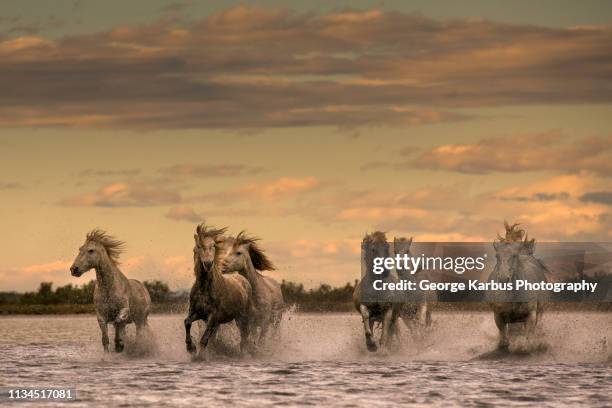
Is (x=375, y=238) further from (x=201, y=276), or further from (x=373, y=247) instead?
(x=201, y=276)

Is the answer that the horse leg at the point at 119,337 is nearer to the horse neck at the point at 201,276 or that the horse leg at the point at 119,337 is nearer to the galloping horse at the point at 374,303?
the horse neck at the point at 201,276

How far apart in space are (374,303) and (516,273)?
366cm

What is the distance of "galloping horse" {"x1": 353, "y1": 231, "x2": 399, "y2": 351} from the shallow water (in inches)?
22.5

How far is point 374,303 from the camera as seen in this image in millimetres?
27281

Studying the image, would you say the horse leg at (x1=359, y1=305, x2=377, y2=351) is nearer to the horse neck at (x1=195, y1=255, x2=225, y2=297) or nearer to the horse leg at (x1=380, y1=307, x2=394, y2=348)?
the horse leg at (x1=380, y1=307, x2=394, y2=348)

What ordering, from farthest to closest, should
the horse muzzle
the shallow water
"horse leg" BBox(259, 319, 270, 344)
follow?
"horse leg" BBox(259, 319, 270, 344), the horse muzzle, the shallow water

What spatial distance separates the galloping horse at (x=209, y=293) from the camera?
25094 mm

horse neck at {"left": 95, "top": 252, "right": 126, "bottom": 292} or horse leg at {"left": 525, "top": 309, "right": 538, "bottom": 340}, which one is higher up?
horse neck at {"left": 95, "top": 252, "right": 126, "bottom": 292}

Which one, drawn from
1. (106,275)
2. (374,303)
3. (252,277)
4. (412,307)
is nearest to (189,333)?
(252,277)

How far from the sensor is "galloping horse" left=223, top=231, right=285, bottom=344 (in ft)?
90.1

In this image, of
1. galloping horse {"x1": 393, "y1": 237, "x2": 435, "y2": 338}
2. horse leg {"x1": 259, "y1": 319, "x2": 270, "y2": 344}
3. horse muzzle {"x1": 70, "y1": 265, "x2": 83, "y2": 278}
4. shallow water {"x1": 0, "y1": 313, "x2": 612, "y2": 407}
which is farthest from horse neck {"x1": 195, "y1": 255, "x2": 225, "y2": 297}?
galloping horse {"x1": 393, "y1": 237, "x2": 435, "y2": 338}

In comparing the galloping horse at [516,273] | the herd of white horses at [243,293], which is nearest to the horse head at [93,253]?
the herd of white horses at [243,293]

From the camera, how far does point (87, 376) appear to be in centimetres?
2372

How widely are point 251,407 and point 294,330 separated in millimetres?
14124
